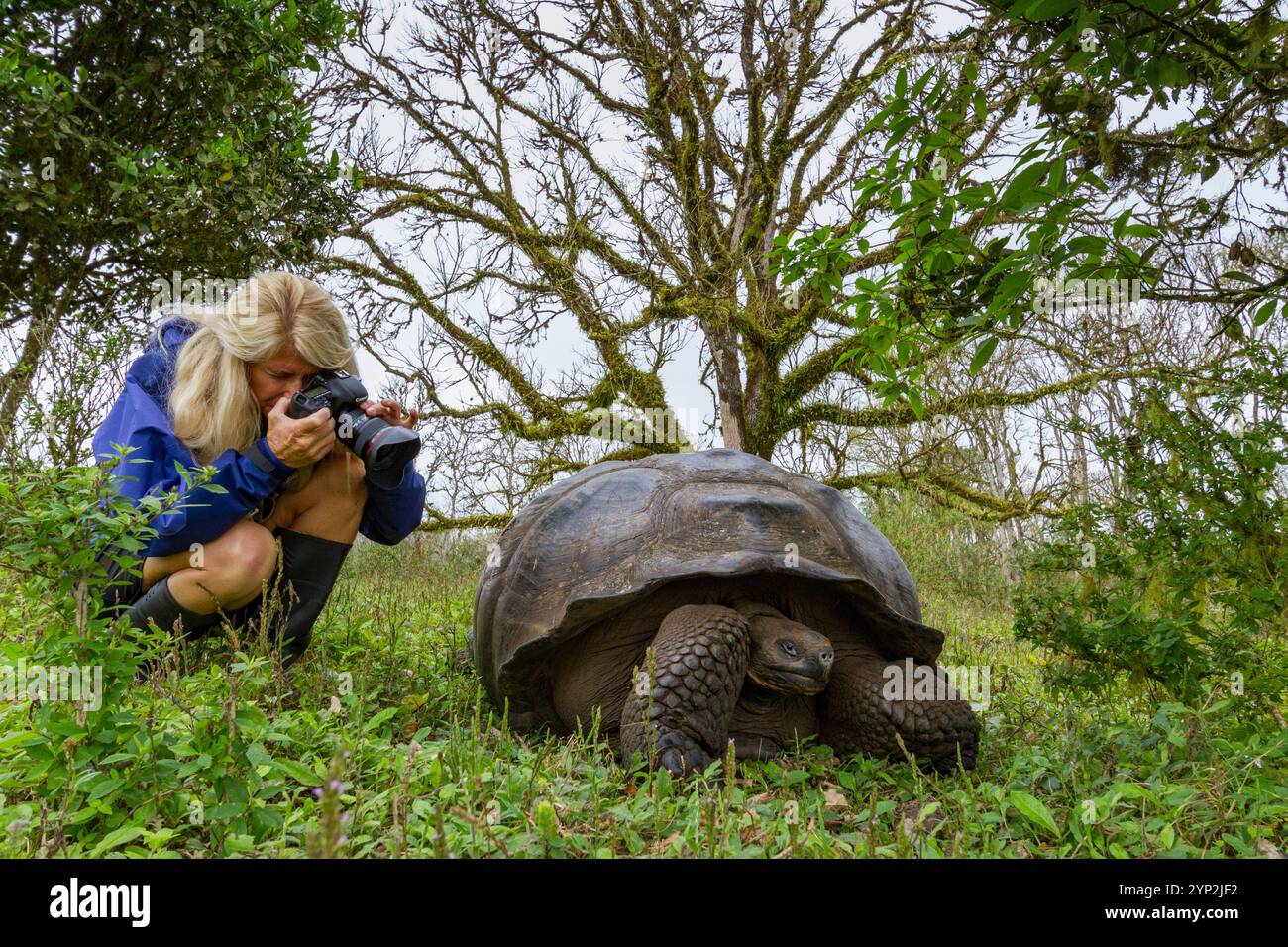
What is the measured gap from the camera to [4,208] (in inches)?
127

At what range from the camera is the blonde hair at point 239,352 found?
3078 mm

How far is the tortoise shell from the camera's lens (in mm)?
2723

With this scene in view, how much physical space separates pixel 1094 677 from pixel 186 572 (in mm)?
3467

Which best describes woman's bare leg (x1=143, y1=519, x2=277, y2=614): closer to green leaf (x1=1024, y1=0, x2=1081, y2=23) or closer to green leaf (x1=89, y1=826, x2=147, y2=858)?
green leaf (x1=89, y1=826, x2=147, y2=858)

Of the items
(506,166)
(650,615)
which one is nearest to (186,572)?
(650,615)

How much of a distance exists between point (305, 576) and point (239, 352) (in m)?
0.98

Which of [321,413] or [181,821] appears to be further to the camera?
[321,413]

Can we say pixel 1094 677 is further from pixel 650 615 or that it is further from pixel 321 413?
pixel 321 413

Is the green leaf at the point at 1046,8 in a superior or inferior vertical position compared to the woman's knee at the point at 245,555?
superior

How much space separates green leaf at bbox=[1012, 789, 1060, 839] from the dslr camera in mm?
2246

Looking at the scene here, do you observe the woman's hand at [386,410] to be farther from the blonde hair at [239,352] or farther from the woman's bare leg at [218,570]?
the woman's bare leg at [218,570]

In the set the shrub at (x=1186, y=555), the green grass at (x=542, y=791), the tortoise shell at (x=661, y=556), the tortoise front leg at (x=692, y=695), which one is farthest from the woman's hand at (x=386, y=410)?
the shrub at (x=1186, y=555)

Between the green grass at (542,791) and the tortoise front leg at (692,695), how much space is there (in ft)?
0.35

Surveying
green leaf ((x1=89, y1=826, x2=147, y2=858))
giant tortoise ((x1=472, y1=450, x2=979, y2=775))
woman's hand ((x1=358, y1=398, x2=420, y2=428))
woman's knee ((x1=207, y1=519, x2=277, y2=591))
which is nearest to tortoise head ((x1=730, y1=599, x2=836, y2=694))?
giant tortoise ((x1=472, y1=450, x2=979, y2=775))
